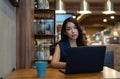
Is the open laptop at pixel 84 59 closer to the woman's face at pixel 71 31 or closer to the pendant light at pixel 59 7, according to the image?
the woman's face at pixel 71 31

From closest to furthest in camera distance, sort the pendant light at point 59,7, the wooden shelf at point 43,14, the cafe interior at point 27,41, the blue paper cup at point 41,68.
A: the blue paper cup at point 41,68 < the cafe interior at point 27,41 < the wooden shelf at point 43,14 < the pendant light at point 59,7

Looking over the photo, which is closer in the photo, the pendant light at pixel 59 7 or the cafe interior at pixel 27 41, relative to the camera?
the cafe interior at pixel 27 41

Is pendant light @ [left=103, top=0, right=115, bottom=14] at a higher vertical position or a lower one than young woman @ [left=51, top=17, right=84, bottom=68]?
higher

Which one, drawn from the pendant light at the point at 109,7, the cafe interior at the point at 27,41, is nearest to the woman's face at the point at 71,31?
the cafe interior at the point at 27,41

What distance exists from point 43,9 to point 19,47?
87 cm

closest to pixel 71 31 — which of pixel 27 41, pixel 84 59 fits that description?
pixel 27 41

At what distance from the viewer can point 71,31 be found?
7.32 ft

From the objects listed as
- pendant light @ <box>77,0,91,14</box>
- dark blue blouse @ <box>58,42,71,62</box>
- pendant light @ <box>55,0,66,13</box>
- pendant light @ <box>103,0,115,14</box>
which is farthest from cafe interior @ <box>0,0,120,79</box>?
pendant light @ <box>103,0,115,14</box>

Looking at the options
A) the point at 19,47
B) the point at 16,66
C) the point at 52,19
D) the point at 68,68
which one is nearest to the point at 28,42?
the point at 19,47

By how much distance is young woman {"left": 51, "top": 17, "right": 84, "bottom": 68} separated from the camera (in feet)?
7.32

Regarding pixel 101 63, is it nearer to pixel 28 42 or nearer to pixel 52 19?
pixel 28 42

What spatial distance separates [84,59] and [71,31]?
2.10 feet

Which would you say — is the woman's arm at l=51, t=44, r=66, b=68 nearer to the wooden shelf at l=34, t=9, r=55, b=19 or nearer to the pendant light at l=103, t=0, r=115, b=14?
the wooden shelf at l=34, t=9, r=55, b=19

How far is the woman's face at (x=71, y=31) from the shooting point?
2.22 meters
